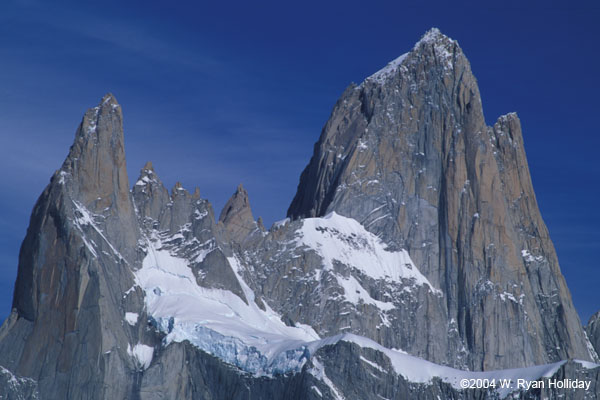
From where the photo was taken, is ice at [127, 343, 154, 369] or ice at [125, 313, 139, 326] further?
ice at [125, 313, 139, 326]

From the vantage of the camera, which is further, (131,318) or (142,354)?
(131,318)

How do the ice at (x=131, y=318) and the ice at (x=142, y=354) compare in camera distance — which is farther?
the ice at (x=131, y=318)

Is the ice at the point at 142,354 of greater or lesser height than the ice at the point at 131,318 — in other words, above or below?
below

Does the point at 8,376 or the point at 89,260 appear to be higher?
the point at 89,260

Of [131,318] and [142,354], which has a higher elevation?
[131,318]

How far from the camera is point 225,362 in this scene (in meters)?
197

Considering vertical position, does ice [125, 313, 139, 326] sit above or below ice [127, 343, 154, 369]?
above

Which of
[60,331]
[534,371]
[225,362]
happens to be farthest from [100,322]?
[534,371]

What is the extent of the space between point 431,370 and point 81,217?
51.9m

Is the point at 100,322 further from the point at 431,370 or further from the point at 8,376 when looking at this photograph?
the point at 431,370

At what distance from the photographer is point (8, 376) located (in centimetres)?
18875

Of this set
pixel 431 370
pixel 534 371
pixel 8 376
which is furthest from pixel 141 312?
pixel 534 371

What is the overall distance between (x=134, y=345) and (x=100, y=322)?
8.49 m

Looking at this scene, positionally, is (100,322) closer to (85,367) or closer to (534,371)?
(85,367)
